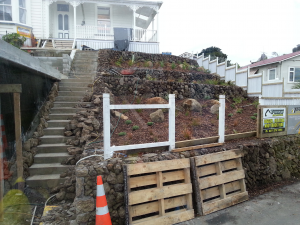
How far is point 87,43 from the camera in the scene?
44.3ft

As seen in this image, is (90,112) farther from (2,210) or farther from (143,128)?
(2,210)

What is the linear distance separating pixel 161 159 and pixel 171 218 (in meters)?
0.94

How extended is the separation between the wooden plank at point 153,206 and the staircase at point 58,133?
1945 millimetres

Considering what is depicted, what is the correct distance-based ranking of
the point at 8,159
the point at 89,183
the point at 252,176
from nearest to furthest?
the point at 89,183 → the point at 8,159 → the point at 252,176

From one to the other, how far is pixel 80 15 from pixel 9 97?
13.2m

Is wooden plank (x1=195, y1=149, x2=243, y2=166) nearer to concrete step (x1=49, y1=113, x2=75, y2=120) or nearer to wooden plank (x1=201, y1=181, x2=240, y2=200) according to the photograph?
wooden plank (x1=201, y1=181, x2=240, y2=200)

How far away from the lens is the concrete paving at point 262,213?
3.44 meters

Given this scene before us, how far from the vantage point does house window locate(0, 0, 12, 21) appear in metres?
12.5

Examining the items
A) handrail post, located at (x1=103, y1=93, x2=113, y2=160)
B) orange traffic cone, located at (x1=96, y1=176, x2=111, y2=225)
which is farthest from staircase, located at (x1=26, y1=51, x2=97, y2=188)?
orange traffic cone, located at (x1=96, y1=176, x2=111, y2=225)

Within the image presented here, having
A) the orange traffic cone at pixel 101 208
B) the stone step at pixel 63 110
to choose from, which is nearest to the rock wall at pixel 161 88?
the stone step at pixel 63 110

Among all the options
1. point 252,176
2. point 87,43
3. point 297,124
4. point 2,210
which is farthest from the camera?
point 87,43

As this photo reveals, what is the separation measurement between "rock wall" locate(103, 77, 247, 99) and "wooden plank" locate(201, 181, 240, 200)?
15.4 ft

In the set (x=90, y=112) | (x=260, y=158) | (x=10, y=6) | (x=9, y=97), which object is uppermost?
(x=10, y=6)

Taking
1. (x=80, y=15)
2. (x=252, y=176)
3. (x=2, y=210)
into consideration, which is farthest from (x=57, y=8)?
(x=252, y=176)
